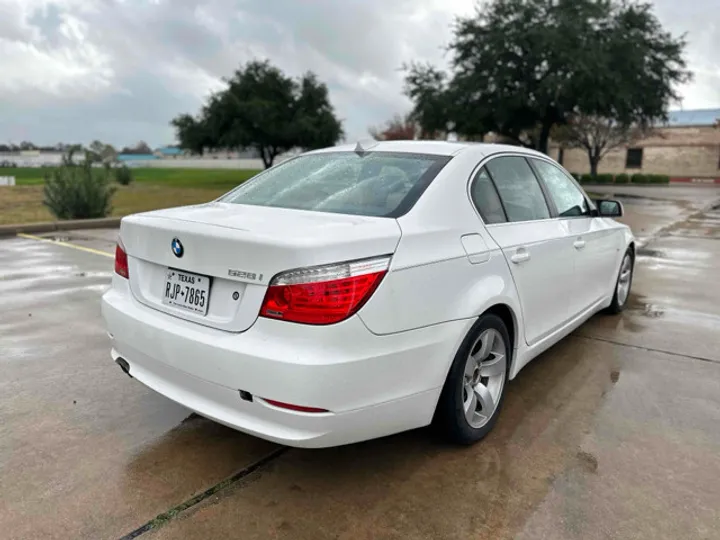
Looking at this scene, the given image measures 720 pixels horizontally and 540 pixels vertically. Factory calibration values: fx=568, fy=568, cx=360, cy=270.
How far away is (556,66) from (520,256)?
2262cm

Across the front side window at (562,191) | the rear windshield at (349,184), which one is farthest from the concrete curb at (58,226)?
the front side window at (562,191)

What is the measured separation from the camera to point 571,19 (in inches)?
892

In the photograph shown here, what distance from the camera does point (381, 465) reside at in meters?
2.89

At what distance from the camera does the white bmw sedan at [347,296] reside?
7.55 ft

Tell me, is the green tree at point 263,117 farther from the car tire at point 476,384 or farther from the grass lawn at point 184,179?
the car tire at point 476,384

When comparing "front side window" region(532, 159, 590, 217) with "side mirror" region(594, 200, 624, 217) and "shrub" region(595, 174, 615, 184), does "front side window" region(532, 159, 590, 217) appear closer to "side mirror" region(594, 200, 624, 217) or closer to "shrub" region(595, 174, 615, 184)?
"side mirror" region(594, 200, 624, 217)

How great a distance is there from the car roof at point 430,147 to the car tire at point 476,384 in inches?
40.4

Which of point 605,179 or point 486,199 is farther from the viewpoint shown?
point 605,179

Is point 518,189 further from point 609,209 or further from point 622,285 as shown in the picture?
point 622,285

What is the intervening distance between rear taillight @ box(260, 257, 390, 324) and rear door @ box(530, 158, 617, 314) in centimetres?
222

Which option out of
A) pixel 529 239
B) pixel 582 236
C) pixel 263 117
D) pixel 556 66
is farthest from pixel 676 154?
pixel 529 239

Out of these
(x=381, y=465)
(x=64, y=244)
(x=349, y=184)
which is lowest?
(x=381, y=465)

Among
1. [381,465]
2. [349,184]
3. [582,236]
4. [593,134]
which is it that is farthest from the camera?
[593,134]

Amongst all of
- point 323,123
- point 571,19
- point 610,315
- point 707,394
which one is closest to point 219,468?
point 707,394
